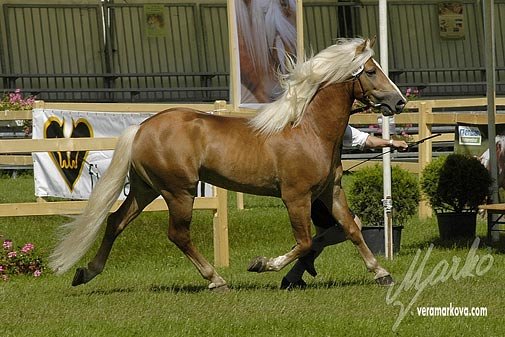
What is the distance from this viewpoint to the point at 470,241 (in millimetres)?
12922

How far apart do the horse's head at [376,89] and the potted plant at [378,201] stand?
2888 mm

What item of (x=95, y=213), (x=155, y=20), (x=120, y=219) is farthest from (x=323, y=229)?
(x=155, y=20)

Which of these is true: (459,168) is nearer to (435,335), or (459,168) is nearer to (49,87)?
(435,335)

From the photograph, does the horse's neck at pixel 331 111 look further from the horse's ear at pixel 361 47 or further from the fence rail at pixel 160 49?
the fence rail at pixel 160 49

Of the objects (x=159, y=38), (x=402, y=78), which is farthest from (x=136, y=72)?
(x=402, y=78)

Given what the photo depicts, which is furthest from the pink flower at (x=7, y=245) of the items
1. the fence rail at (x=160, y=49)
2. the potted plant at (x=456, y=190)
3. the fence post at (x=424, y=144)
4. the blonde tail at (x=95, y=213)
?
the fence rail at (x=160, y=49)

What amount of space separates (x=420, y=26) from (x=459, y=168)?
47.3 ft

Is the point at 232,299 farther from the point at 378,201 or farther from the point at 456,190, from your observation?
the point at 456,190

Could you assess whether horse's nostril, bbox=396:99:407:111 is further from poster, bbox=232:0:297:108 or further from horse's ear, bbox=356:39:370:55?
poster, bbox=232:0:297:108

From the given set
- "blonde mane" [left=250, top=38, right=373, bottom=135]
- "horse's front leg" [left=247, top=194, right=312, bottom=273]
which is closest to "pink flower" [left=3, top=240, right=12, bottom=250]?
"blonde mane" [left=250, top=38, right=373, bottom=135]

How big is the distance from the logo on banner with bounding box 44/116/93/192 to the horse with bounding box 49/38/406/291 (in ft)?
9.34

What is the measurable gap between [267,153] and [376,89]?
1.02 meters

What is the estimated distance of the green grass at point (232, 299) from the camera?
8086 millimetres
